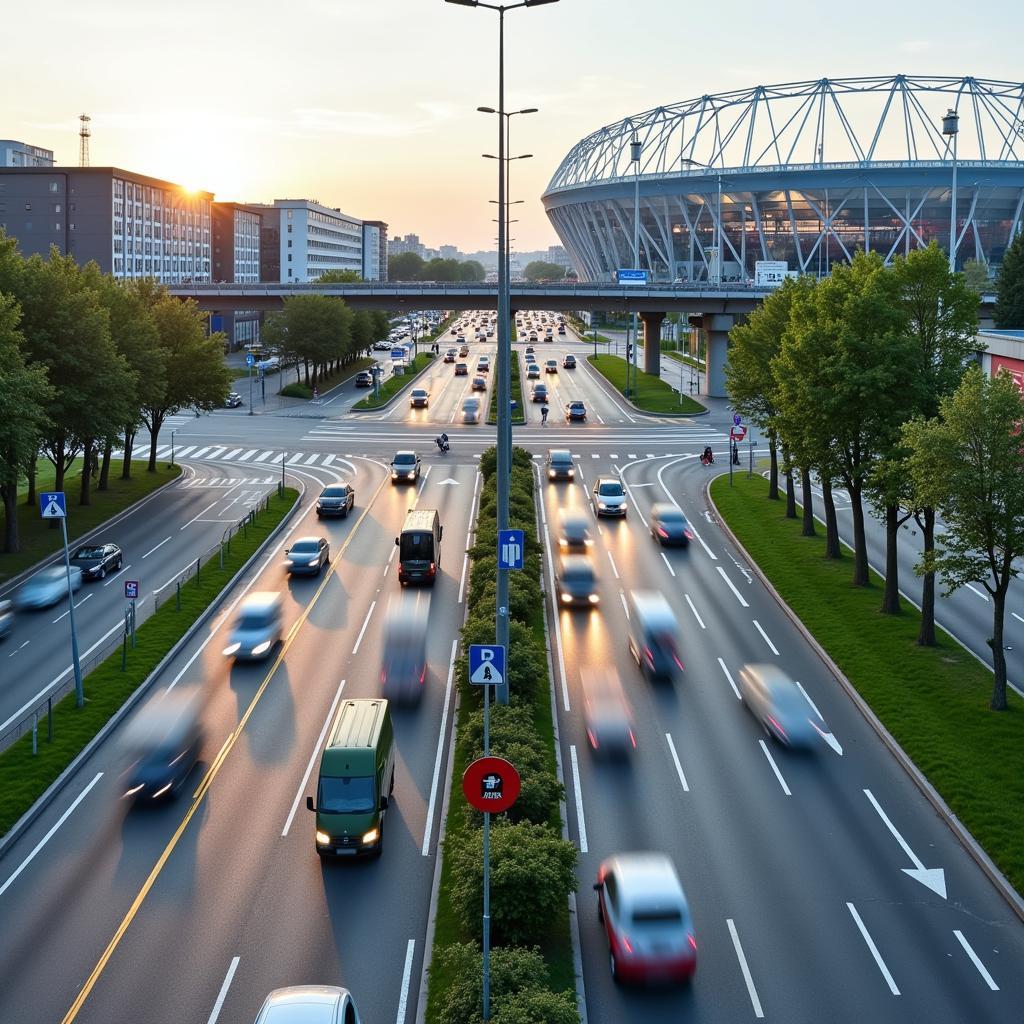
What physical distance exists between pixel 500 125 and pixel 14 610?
2615 cm

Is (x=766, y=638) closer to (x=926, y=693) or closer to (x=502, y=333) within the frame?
(x=926, y=693)

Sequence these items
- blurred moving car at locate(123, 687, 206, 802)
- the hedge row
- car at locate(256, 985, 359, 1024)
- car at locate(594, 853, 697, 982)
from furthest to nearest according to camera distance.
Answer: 1. blurred moving car at locate(123, 687, 206, 802)
2. car at locate(594, 853, 697, 982)
3. the hedge row
4. car at locate(256, 985, 359, 1024)

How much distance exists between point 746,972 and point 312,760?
13.1m

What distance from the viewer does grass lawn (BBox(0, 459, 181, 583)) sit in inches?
1964

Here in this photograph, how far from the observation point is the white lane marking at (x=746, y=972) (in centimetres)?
1902

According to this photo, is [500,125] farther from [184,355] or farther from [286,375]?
[286,375]

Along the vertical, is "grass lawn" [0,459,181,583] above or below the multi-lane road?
above

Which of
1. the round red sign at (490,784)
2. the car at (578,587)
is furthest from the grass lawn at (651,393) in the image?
the round red sign at (490,784)

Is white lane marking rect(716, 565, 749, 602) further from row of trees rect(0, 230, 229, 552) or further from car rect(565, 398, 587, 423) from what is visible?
car rect(565, 398, 587, 423)

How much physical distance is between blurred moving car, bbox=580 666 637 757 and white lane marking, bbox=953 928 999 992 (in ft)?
32.1

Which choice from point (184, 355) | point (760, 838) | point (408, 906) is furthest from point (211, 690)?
point (184, 355)

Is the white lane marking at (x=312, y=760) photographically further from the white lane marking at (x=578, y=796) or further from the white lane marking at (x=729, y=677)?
the white lane marking at (x=729, y=677)

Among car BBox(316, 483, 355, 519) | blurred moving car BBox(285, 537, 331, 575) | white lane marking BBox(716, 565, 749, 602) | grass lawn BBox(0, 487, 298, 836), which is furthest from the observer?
car BBox(316, 483, 355, 519)

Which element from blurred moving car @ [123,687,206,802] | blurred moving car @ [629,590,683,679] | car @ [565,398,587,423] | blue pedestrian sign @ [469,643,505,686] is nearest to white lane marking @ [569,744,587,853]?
blue pedestrian sign @ [469,643,505,686]
